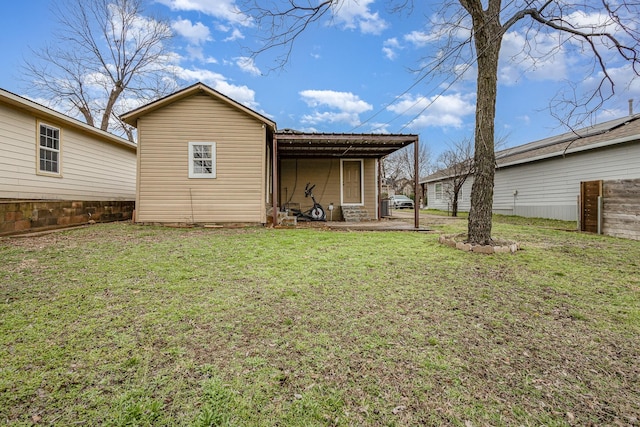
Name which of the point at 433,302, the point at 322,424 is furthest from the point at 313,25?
the point at 322,424

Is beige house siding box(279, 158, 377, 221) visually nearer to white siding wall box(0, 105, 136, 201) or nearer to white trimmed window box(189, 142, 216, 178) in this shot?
white trimmed window box(189, 142, 216, 178)

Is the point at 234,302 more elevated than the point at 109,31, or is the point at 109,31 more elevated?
the point at 109,31

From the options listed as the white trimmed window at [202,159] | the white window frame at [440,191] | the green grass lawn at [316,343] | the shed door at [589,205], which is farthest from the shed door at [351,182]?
the white window frame at [440,191]

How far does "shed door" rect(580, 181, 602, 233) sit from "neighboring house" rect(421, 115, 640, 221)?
0.34 m

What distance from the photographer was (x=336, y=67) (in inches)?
513

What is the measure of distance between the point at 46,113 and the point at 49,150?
3.62ft

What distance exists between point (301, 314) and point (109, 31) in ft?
77.1

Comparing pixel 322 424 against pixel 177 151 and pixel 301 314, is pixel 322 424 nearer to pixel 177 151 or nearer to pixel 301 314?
pixel 301 314

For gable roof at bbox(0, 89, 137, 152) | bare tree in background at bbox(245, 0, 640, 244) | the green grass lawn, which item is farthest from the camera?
gable roof at bbox(0, 89, 137, 152)

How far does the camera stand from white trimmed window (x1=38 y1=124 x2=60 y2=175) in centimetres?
795

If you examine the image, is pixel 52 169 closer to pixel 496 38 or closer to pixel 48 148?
pixel 48 148

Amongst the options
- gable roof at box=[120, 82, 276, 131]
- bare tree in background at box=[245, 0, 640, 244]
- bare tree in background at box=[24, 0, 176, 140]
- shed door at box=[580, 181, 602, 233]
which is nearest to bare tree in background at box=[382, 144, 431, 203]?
bare tree in background at box=[24, 0, 176, 140]

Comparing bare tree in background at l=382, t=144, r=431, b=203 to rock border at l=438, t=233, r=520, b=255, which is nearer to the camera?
rock border at l=438, t=233, r=520, b=255

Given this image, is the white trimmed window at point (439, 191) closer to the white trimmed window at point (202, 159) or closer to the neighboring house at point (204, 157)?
the neighboring house at point (204, 157)
